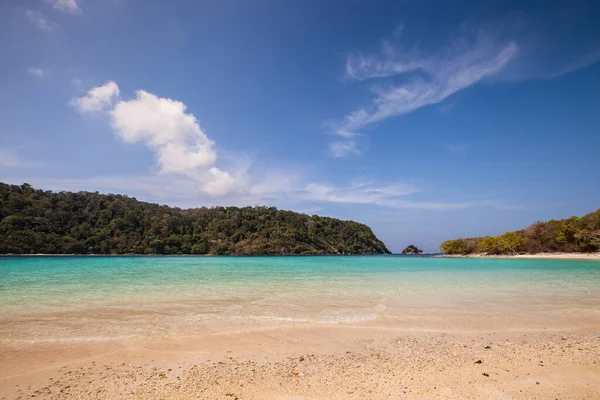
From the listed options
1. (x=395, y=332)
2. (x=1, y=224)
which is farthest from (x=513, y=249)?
(x=1, y=224)

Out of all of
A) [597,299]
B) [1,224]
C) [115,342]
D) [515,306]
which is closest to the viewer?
[115,342]

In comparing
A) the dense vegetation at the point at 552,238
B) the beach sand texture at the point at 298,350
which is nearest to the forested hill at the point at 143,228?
the dense vegetation at the point at 552,238

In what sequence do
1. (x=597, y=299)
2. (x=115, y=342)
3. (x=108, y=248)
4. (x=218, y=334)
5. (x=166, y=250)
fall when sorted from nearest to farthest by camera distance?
1. (x=115, y=342)
2. (x=218, y=334)
3. (x=597, y=299)
4. (x=108, y=248)
5. (x=166, y=250)

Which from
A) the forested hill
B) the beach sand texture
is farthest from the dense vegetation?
the beach sand texture

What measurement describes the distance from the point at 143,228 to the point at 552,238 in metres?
126

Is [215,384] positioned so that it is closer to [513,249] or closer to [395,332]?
[395,332]

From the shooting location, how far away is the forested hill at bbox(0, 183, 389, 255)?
275 ft

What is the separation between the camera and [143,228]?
11119 centimetres

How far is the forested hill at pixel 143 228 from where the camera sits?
83.8 m

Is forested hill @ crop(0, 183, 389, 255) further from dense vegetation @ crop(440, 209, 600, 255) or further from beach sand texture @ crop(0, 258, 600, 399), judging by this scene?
beach sand texture @ crop(0, 258, 600, 399)

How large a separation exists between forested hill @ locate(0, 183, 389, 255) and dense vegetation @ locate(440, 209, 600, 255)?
235ft

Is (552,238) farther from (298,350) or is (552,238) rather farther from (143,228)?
(143,228)

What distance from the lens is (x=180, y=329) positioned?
686 centimetres

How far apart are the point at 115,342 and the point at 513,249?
9925 centimetres
